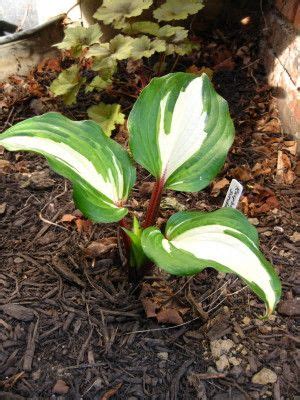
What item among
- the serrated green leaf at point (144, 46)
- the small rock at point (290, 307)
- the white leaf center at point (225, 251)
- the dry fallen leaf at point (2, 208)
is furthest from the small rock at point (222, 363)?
the serrated green leaf at point (144, 46)

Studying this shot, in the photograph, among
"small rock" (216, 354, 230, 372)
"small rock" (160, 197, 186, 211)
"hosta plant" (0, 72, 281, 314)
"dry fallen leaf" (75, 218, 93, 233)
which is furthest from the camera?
"small rock" (160, 197, 186, 211)

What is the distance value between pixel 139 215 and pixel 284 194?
0.57 m

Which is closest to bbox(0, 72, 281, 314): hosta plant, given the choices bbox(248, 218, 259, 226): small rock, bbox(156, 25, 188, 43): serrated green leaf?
bbox(248, 218, 259, 226): small rock

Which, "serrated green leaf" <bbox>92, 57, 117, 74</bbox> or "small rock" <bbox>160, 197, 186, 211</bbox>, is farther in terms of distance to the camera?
"serrated green leaf" <bbox>92, 57, 117, 74</bbox>

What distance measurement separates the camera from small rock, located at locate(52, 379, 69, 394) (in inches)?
40.1

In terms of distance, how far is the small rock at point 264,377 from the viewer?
3.56 ft

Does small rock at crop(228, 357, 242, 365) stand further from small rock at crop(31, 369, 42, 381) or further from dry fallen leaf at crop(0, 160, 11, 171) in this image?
dry fallen leaf at crop(0, 160, 11, 171)

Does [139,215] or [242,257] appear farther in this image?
[139,215]

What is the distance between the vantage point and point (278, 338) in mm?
1177

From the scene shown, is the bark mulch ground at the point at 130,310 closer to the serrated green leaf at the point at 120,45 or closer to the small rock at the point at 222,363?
the small rock at the point at 222,363

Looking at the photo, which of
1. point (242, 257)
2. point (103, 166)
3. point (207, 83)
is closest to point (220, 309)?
point (242, 257)

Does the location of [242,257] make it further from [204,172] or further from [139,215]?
[139,215]

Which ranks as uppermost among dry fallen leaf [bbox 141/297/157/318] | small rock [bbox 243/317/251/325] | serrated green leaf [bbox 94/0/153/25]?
serrated green leaf [bbox 94/0/153/25]

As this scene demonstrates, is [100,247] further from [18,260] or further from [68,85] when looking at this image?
[68,85]
